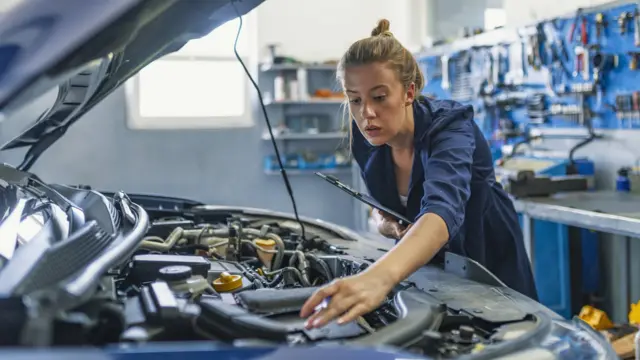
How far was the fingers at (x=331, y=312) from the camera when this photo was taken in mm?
1188

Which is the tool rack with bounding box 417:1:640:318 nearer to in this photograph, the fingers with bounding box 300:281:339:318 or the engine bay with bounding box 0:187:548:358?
the engine bay with bounding box 0:187:548:358

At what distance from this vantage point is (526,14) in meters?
4.71

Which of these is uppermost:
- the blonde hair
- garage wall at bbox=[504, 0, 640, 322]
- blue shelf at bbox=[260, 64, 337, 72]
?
blue shelf at bbox=[260, 64, 337, 72]

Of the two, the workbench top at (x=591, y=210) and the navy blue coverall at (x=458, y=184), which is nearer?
the navy blue coverall at (x=458, y=184)

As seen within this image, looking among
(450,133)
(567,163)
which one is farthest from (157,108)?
(450,133)

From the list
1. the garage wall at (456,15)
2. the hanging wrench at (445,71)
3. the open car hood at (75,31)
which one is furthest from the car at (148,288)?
the garage wall at (456,15)

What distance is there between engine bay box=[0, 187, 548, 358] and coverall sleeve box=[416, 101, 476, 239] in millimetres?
193

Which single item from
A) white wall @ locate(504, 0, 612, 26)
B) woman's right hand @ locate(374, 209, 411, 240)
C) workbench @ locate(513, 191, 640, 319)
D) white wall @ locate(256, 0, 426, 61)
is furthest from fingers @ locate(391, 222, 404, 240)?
white wall @ locate(256, 0, 426, 61)

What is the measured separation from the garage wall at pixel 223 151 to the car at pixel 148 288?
428cm

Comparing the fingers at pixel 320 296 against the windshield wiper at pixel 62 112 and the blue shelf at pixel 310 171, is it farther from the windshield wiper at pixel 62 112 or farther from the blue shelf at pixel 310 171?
the blue shelf at pixel 310 171

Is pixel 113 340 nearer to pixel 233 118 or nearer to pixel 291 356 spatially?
pixel 291 356

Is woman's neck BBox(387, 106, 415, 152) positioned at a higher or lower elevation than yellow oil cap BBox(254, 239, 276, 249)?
higher

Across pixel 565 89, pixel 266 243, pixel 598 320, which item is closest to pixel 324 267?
pixel 266 243

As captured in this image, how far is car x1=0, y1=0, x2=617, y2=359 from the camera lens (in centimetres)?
95
